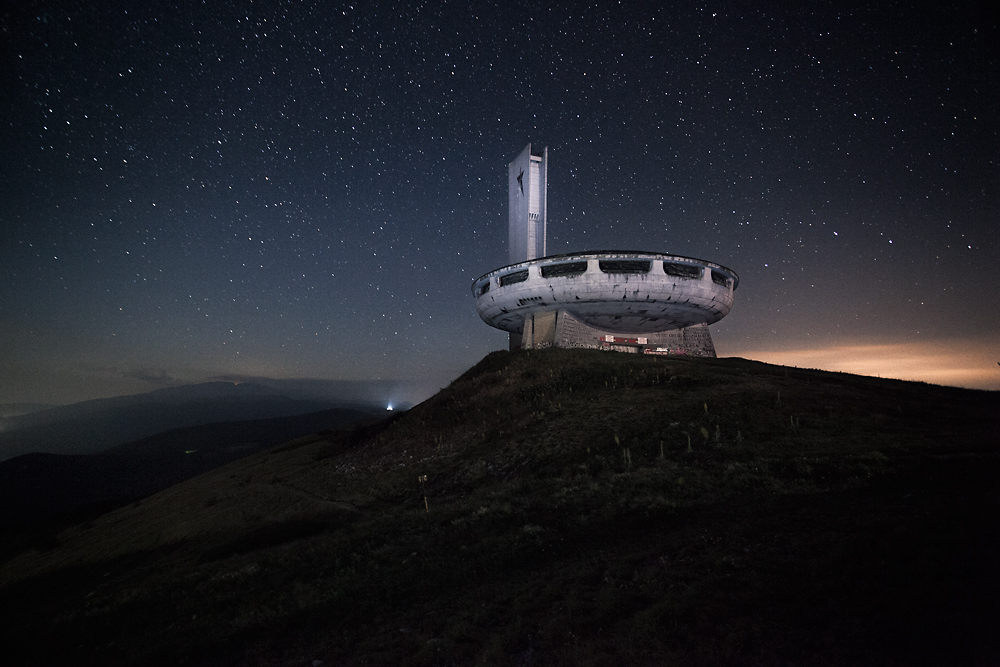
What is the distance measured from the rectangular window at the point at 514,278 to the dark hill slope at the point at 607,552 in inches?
774

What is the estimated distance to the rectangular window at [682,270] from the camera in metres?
35.8

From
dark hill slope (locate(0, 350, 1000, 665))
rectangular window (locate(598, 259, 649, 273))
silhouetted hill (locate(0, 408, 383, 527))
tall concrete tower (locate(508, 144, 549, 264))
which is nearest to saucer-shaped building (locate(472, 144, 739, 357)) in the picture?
rectangular window (locate(598, 259, 649, 273))

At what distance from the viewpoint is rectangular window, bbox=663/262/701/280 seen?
35.8 meters

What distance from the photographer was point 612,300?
35.4 m

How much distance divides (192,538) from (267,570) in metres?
9.19

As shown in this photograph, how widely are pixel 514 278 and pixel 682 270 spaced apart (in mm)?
15106

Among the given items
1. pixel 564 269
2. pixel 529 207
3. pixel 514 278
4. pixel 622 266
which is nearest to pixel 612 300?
pixel 622 266

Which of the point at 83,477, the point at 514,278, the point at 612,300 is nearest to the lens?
the point at 612,300

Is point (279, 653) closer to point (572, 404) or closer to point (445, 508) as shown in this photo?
point (445, 508)

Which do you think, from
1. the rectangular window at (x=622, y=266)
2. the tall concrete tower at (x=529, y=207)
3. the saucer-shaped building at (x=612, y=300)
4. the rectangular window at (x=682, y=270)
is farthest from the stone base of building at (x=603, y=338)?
the tall concrete tower at (x=529, y=207)

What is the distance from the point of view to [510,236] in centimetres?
5009

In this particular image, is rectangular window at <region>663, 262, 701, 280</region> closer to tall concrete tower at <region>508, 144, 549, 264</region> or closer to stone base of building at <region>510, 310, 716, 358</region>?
stone base of building at <region>510, 310, 716, 358</region>

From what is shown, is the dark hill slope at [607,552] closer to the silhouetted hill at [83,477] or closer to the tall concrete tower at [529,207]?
the tall concrete tower at [529,207]

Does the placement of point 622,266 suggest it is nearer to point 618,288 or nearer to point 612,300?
point 618,288
